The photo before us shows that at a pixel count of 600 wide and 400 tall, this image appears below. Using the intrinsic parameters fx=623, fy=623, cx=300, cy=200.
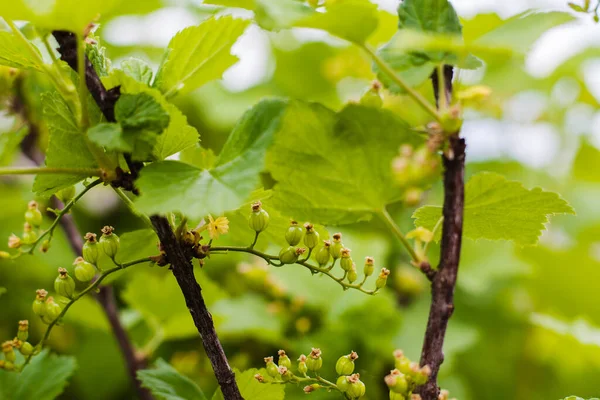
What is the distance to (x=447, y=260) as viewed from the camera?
480 millimetres

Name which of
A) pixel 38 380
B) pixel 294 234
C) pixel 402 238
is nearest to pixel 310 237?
pixel 294 234

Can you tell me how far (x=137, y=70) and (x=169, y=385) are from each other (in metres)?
0.32

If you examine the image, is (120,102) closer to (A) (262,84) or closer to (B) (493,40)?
(B) (493,40)

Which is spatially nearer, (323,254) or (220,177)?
(220,177)

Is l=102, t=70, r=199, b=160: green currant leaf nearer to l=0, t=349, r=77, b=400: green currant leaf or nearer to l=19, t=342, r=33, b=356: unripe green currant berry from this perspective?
l=19, t=342, r=33, b=356: unripe green currant berry

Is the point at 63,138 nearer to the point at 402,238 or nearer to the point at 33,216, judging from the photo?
the point at 33,216

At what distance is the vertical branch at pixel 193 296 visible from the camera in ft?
1.70

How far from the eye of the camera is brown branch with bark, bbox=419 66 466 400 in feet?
1.54

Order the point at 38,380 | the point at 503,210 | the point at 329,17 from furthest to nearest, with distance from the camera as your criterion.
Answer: the point at 38,380 → the point at 503,210 → the point at 329,17

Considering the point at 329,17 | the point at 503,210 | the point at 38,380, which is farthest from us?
the point at 38,380

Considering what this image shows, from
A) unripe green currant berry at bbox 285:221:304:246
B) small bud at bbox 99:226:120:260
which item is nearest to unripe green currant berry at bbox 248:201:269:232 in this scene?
unripe green currant berry at bbox 285:221:304:246

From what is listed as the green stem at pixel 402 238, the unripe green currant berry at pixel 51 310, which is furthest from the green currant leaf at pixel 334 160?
the unripe green currant berry at pixel 51 310

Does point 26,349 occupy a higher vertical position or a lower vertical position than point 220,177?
lower

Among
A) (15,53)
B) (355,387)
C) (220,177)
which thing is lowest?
(355,387)
